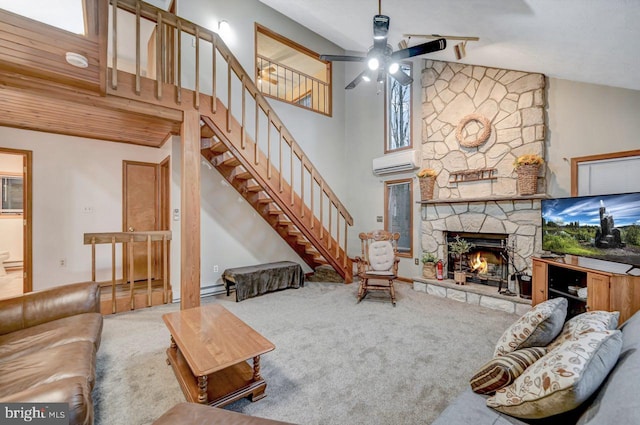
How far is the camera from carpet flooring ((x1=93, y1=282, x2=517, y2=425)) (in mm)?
1825

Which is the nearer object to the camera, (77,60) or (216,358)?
(216,358)

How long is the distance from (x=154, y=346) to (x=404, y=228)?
4303 millimetres

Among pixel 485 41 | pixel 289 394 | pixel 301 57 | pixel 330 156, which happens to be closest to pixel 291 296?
pixel 289 394

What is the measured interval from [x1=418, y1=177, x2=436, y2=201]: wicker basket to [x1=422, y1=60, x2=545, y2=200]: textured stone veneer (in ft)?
0.54

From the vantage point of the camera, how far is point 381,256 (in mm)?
4422

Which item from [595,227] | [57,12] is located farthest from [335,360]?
[57,12]

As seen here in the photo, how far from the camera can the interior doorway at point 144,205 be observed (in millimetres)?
4512

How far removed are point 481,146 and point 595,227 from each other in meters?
1.90

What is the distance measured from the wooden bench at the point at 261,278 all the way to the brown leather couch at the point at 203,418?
9.44 feet

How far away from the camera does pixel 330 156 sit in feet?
20.0

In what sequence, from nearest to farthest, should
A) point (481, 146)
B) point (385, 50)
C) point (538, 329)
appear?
point (538, 329) < point (385, 50) < point (481, 146)

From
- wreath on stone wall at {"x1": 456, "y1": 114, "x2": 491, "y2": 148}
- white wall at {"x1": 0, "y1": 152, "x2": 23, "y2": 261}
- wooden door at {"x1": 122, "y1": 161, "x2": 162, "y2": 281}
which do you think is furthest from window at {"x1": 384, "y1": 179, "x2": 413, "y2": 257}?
white wall at {"x1": 0, "y1": 152, "x2": 23, "y2": 261}

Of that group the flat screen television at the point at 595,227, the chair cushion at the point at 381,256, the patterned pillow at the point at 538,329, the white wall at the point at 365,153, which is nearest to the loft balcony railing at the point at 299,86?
the white wall at the point at 365,153

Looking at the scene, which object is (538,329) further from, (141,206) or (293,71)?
(293,71)
